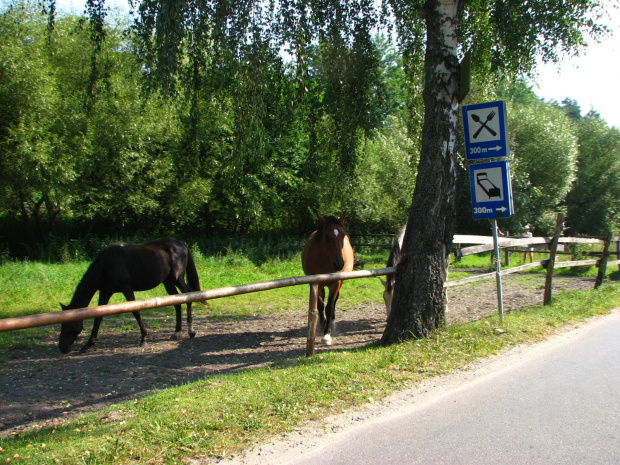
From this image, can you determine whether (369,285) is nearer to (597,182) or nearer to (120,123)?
(120,123)

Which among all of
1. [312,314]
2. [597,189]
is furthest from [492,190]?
[597,189]

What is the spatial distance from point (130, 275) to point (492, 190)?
19.4 feet

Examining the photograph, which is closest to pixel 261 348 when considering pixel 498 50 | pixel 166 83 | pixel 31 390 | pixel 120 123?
pixel 31 390

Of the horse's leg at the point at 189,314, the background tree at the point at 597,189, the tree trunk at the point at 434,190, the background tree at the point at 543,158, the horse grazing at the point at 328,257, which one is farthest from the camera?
the background tree at the point at 597,189

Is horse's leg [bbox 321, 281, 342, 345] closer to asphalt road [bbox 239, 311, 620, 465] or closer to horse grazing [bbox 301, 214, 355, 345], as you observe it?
horse grazing [bbox 301, 214, 355, 345]

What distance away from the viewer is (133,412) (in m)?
4.26

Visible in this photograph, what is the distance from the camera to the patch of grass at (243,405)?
3369 mm

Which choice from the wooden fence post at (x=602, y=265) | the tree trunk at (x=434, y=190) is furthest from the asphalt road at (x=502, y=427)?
the wooden fence post at (x=602, y=265)

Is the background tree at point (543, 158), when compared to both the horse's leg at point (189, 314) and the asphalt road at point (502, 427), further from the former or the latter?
the asphalt road at point (502, 427)

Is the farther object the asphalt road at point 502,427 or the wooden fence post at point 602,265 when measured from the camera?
the wooden fence post at point 602,265

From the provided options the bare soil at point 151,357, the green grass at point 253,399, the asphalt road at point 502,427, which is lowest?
the bare soil at point 151,357

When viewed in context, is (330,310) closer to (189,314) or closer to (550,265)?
(189,314)

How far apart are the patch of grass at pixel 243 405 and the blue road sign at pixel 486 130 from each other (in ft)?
8.59

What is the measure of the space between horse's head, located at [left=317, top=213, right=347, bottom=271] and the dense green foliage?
4.37ft
